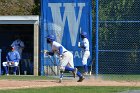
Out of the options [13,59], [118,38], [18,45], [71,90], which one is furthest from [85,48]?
[71,90]

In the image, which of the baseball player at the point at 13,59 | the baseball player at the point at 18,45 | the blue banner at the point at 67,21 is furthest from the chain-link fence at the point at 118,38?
the baseball player at the point at 18,45

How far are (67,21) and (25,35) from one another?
416 centimetres

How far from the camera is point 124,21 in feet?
76.4

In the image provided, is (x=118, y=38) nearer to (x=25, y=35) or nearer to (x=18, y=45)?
(x=18, y=45)

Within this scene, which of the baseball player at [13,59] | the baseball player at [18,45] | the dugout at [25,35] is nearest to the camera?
the dugout at [25,35]

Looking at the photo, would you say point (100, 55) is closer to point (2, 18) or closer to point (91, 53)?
point (91, 53)

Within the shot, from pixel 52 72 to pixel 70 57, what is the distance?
17.0ft

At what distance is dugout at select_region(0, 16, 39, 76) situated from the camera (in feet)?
80.3

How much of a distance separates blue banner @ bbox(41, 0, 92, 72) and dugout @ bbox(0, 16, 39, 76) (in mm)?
518

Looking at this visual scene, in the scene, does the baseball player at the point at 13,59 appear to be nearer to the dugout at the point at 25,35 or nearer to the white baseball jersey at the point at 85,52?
the dugout at the point at 25,35

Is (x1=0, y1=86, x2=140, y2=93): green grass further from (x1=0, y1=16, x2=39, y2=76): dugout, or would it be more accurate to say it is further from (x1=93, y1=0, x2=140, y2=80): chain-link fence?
(x1=0, y1=16, x2=39, y2=76): dugout

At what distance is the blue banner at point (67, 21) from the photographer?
23.9 meters

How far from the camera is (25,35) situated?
27.5 meters

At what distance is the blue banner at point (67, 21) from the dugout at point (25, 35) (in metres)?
0.52
